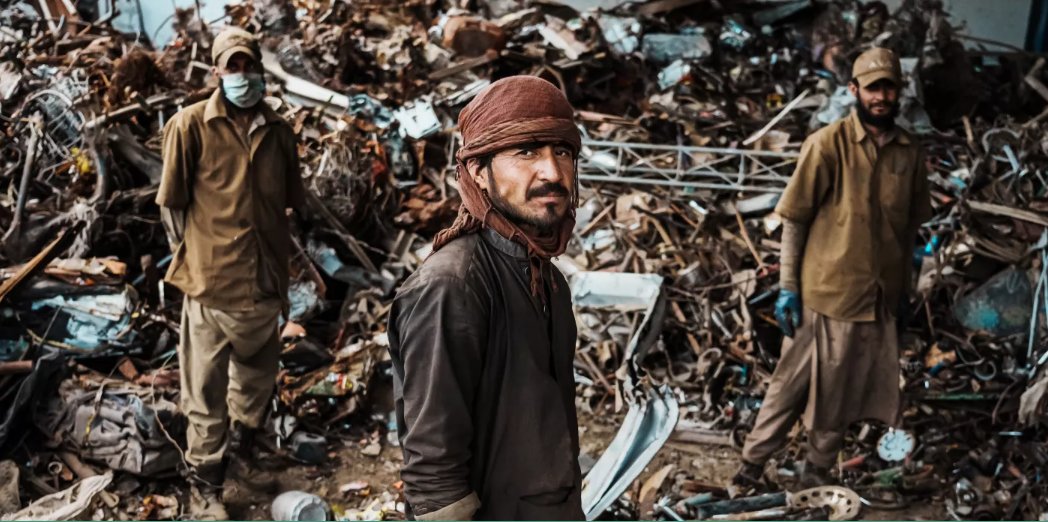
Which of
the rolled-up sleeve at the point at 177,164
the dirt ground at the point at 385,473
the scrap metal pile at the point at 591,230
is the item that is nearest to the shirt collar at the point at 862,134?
the scrap metal pile at the point at 591,230

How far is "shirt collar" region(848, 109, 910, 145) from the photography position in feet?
14.0

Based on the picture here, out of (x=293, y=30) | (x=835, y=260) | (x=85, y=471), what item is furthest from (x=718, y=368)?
(x=293, y=30)

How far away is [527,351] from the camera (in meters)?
2.03

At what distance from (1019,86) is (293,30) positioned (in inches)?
292

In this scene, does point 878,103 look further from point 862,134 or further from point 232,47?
point 232,47

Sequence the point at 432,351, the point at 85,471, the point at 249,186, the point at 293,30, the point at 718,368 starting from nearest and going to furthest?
the point at 432,351 → the point at 249,186 → the point at 85,471 → the point at 718,368 → the point at 293,30

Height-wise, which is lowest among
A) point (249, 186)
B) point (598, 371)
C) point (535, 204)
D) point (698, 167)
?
point (598, 371)

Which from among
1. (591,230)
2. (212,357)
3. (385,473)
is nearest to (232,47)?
(212,357)

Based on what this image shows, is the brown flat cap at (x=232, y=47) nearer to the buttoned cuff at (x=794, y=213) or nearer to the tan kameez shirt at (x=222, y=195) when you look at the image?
the tan kameez shirt at (x=222, y=195)

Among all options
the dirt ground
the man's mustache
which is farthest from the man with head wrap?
the dirt ground

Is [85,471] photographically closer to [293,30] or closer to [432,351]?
[432,351]

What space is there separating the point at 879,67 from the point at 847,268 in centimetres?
97

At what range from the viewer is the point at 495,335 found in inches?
79.0

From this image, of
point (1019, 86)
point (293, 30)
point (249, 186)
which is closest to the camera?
point (249, 186)
